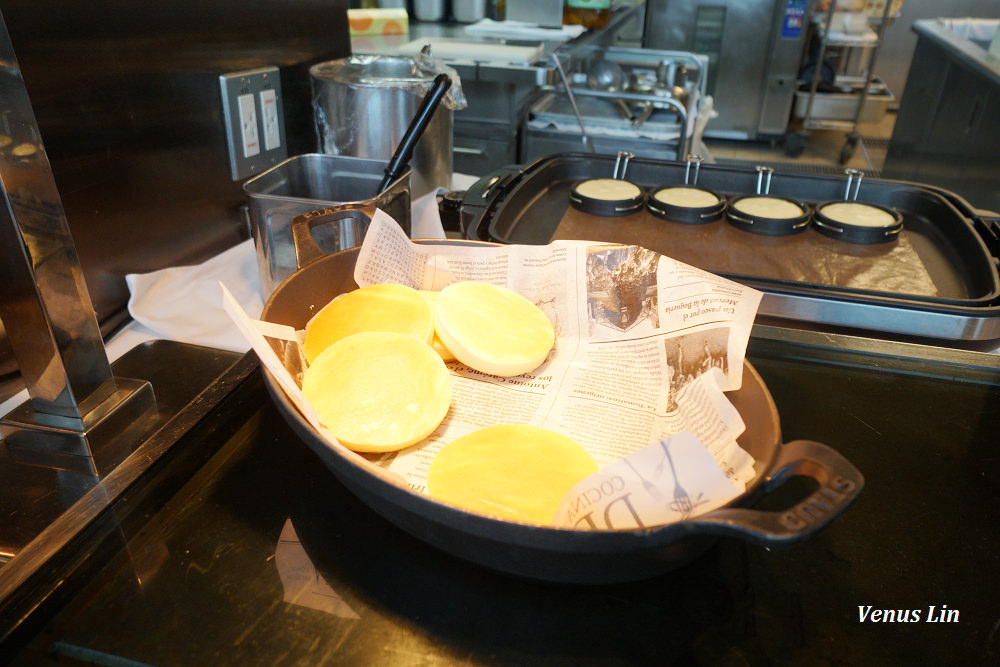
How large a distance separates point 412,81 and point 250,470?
2.54 ft

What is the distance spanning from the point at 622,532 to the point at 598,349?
1.15ft

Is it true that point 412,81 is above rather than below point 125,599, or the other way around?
above

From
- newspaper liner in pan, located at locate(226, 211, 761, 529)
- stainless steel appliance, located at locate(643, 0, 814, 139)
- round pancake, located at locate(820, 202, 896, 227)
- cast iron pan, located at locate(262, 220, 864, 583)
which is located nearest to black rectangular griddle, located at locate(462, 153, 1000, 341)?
round pancake, located at locate(820, 202, 896, 227)

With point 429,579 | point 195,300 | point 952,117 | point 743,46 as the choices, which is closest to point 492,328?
point 429,579

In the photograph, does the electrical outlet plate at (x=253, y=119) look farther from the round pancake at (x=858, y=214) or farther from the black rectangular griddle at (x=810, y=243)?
the round pancake at (x=858, y=214)

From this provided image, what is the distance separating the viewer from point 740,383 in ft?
1.90

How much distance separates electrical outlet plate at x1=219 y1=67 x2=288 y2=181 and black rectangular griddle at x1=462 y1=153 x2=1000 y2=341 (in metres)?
0.40

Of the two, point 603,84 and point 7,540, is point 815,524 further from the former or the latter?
point 603,84

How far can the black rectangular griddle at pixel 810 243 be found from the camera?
2.99 feet

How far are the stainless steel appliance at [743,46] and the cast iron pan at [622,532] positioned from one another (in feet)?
14.6

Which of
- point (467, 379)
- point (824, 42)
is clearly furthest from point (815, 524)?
point (824, 42)

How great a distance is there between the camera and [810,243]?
1.20m

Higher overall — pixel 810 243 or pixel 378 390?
pixel 378 390

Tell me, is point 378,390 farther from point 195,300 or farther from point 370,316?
point 195,300
